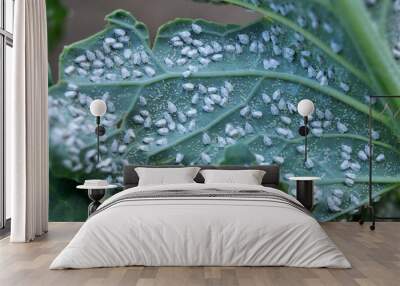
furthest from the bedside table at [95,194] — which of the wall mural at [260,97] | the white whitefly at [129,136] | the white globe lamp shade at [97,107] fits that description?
the white globe lamp shade at [97,107]

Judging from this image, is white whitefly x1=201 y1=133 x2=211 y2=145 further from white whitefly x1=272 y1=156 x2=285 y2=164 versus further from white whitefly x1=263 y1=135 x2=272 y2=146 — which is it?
white whitefly x1=272 y1=156 x2=285 y2=164

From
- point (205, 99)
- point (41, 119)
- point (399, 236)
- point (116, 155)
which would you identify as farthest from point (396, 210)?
point (41, 119)

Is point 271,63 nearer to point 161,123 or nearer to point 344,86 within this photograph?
point 344,86

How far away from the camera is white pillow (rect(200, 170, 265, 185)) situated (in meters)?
7.22

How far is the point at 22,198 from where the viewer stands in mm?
6359

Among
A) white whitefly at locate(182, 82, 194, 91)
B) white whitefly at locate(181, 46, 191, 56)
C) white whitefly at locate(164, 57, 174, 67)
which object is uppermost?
white whitefly at locate(181, 46, 191, 56)

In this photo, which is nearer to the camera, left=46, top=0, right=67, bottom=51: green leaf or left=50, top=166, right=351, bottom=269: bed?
left=50, top=166, right=351, bottom=269: bed

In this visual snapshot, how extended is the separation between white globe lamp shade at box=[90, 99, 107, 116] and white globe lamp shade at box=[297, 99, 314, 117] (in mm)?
2277

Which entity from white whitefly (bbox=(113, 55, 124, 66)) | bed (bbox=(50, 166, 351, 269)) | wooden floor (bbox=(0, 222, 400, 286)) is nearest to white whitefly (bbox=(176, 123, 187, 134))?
white whitefly (bbox=(113, 55, 124, 66))

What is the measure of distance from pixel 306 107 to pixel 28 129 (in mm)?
3123

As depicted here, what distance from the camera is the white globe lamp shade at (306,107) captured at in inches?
298

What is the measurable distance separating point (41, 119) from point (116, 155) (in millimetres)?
Result: 1266

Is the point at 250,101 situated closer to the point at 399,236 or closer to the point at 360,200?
the point at 360,200

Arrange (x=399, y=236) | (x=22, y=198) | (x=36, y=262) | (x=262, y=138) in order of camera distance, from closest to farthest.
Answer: (x=36, y=262)
(x=22, y=198)
(x=399, y=236)
(x=262, y=138)
